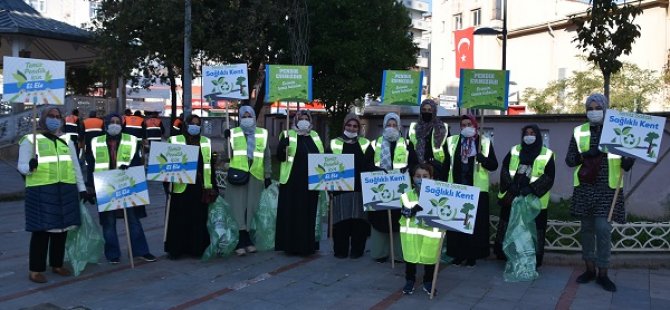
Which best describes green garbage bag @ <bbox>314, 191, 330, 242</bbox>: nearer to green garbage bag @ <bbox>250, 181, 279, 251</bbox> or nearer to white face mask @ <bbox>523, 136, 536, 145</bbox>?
green garbage bag @ <bbox>250, 181, 279, 251</bbox>

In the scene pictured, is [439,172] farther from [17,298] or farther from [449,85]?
[449,85]

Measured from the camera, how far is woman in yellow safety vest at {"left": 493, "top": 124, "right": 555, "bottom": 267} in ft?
22.6

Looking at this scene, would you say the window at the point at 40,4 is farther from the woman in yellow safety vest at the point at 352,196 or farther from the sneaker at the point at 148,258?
the woman in yellow safety vest at the point at 352,196

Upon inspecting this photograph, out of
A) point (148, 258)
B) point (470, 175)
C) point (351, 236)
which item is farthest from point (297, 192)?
point (470, 175)

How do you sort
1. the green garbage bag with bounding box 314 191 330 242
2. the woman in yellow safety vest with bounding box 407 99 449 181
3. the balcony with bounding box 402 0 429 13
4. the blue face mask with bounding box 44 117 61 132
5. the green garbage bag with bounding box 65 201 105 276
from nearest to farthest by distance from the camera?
the blue face mask with bounding box 44 117 61 132 < the green garbage bag with bounding box 65 201 105 276 < the woman in yellow safety vest with bounding box 407 99 449 181 < the green garbage bag with bounding box 314 191 330 242 < the balcony with bounding box 402 0 429 13

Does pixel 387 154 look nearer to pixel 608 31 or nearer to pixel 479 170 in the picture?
pixel 479 170

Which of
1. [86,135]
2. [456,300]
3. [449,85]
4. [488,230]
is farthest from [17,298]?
[449,85]

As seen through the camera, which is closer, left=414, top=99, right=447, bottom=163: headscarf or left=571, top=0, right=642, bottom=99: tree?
left=414, top=99, right=447, bottom=163: headscarf

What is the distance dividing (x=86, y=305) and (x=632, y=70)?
76.2 ft

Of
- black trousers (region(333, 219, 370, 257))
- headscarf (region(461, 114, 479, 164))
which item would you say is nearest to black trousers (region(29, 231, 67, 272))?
black trousers (region(333, 219, 370, 257))

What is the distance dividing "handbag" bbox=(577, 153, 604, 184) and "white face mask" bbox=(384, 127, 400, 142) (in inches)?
81.0

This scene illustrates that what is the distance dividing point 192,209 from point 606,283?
186 inches

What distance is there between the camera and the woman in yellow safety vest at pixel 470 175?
722 cm

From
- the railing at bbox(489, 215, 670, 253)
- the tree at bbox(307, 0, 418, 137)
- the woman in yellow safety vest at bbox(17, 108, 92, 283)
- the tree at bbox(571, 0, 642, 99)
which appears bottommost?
the railing at bbox(489, 215, 670, 253)
